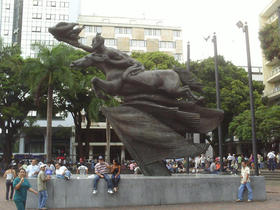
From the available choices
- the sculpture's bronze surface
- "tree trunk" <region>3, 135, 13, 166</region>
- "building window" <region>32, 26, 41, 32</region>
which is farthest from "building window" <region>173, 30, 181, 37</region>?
the sculpture's bronze surface

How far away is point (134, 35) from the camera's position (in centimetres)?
5634

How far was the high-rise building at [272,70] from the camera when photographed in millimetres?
40656

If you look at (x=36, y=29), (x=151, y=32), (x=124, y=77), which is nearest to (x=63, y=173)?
(x=124, y=77)

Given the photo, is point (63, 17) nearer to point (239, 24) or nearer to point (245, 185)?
point (239, 24)

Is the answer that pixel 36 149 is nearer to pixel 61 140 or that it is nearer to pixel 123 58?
pixel 61 140

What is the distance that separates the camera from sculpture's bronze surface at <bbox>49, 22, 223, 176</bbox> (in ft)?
38.0

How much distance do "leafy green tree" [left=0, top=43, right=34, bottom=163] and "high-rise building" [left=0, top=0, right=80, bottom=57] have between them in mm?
24796

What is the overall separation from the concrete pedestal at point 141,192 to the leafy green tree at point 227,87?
80.0 ft

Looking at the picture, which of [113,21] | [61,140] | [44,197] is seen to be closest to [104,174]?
[44,197]

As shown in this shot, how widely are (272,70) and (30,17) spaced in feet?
138

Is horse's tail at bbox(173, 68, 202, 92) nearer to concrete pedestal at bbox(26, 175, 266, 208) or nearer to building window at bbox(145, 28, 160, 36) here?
concrete pedestal at bbox(26, 175, 266, 208)

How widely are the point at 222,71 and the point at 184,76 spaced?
88.3 ft

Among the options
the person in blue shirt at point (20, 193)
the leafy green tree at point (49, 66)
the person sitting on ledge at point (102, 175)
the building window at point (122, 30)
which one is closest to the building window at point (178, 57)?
the building window at point (122, 30)

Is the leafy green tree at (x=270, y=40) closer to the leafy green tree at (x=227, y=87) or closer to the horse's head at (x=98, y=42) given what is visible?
the leafy green tree at (x=227, y=87)
